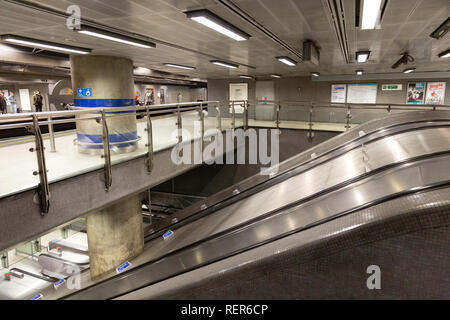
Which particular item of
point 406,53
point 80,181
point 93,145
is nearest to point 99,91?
point 93,145

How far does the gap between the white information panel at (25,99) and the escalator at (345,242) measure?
640 inches

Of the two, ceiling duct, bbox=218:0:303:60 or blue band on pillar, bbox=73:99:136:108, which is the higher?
ceiling duct, bbox=218:0:303:60

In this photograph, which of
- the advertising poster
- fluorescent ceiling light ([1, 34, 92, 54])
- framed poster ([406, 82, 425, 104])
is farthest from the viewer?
framed poster ([406, 82, 425, 104])

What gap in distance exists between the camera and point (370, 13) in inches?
146

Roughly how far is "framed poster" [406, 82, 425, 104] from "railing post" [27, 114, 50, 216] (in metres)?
13.8

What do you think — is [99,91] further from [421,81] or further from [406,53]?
[421,81]

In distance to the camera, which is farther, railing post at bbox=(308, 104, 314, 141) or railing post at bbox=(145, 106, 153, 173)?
railing post at bbox=(308, 104, 314, 141)

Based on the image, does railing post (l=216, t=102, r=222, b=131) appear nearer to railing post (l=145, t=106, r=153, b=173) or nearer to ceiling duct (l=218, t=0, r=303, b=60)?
ceiling duct (l=218, t=0, r=303, b=60)

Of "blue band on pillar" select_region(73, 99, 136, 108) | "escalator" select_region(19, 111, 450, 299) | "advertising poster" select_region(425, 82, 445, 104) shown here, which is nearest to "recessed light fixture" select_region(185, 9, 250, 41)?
"escalator" select_region(19, 111, 450, 299)

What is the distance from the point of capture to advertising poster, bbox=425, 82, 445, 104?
11.9 meters

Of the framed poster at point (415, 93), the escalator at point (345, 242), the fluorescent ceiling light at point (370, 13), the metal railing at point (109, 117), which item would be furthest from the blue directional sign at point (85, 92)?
the framed poster at point (415, 93)

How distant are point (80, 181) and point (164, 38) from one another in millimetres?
3114

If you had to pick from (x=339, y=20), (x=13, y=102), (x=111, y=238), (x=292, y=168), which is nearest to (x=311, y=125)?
(x=292, y=168)

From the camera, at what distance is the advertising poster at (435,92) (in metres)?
11.9
